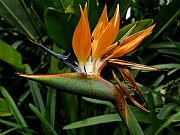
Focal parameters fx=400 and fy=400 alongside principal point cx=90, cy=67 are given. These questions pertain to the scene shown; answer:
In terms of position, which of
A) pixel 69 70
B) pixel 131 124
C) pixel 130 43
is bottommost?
pixel 69 70

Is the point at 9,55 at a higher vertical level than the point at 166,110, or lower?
higher

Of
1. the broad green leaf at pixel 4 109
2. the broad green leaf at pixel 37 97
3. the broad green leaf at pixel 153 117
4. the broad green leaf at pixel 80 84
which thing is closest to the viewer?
the broad green leaf at pixel 80 84

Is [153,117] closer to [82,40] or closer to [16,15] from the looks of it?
[82,40]

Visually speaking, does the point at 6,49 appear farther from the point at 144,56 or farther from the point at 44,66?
the point at 144,56

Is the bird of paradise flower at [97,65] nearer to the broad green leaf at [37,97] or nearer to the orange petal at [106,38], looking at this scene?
the orange petal at [106,38]

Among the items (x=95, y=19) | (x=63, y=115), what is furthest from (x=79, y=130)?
(x=95, y=19)

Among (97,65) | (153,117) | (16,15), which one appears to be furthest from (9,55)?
(97,65)

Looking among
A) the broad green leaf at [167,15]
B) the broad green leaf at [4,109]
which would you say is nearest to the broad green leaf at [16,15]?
the broad green leaf at [4,109]

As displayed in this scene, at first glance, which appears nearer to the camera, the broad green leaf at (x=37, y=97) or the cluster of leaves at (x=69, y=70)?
the cluster of leaves at (x=69, y=70)
